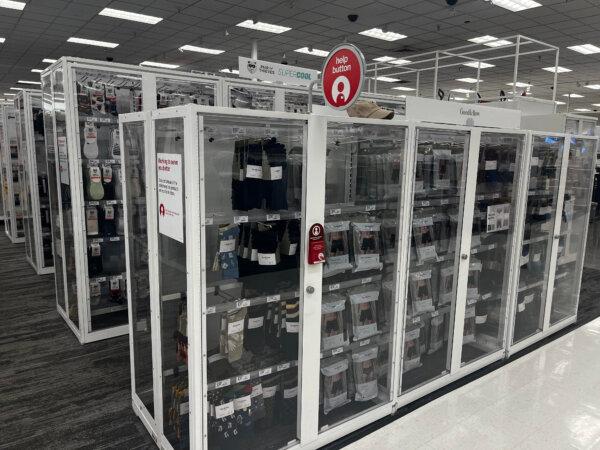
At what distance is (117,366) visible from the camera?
3744mm

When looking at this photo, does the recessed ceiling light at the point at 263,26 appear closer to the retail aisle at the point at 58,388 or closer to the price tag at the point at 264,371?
the retail aisle at the point at 58,388

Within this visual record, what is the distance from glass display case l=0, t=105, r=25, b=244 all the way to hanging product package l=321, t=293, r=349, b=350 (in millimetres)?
6974

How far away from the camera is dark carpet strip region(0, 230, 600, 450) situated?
2.79 m

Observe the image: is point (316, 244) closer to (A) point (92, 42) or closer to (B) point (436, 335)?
(B) point (436, 335)

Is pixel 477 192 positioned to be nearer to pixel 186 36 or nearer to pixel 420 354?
pixel 420 354

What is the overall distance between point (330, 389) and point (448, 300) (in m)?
1.26

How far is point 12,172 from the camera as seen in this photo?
8.02 meters

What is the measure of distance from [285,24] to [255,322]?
28.8 ft

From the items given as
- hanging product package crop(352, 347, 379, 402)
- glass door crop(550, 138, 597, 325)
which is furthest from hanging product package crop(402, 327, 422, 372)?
glass door crop(550, 138, 597, 325)

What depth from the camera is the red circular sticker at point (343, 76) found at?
7.23 ft

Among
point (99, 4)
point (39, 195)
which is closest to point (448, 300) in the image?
point (39, 195)

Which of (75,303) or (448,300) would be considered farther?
(75,303)

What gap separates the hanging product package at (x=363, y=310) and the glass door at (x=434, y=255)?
0.33 metres

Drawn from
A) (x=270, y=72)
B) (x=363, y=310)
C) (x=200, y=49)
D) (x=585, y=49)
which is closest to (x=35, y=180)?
(x=270, y=72)
